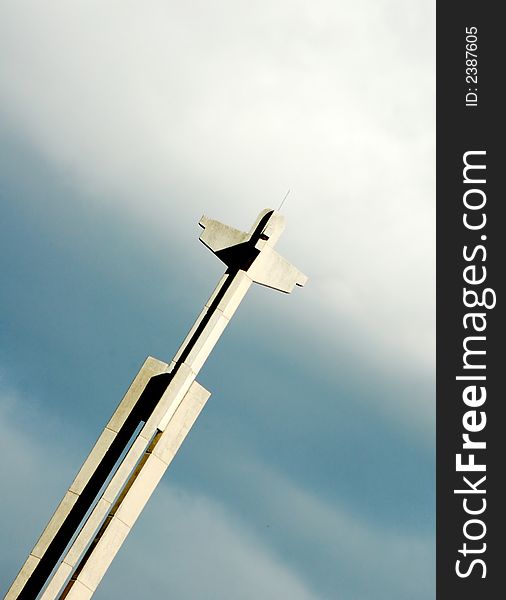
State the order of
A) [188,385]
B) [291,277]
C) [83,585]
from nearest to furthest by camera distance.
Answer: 1. [83,585]
2. [188,385]
3. [291,277]

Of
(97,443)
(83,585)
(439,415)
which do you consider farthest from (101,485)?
(439,415)

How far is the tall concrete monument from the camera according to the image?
24.0 meters

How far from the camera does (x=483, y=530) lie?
89.4ft

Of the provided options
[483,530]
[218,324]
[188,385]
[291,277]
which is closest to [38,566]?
[188,385]

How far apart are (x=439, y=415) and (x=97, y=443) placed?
399 inches

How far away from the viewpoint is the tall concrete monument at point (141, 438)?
78.6 feet

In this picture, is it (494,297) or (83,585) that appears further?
(494,297)

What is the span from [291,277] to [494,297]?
6.18 metres

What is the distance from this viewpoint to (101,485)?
2562cm

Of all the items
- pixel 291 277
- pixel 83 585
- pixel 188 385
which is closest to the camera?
pixel 83 585

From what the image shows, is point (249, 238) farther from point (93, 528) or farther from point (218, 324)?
point (93, 528)

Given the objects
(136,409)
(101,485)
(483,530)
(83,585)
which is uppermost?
(483,530)

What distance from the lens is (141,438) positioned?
80.9ft

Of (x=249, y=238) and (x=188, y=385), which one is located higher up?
(x=249, y=238)
